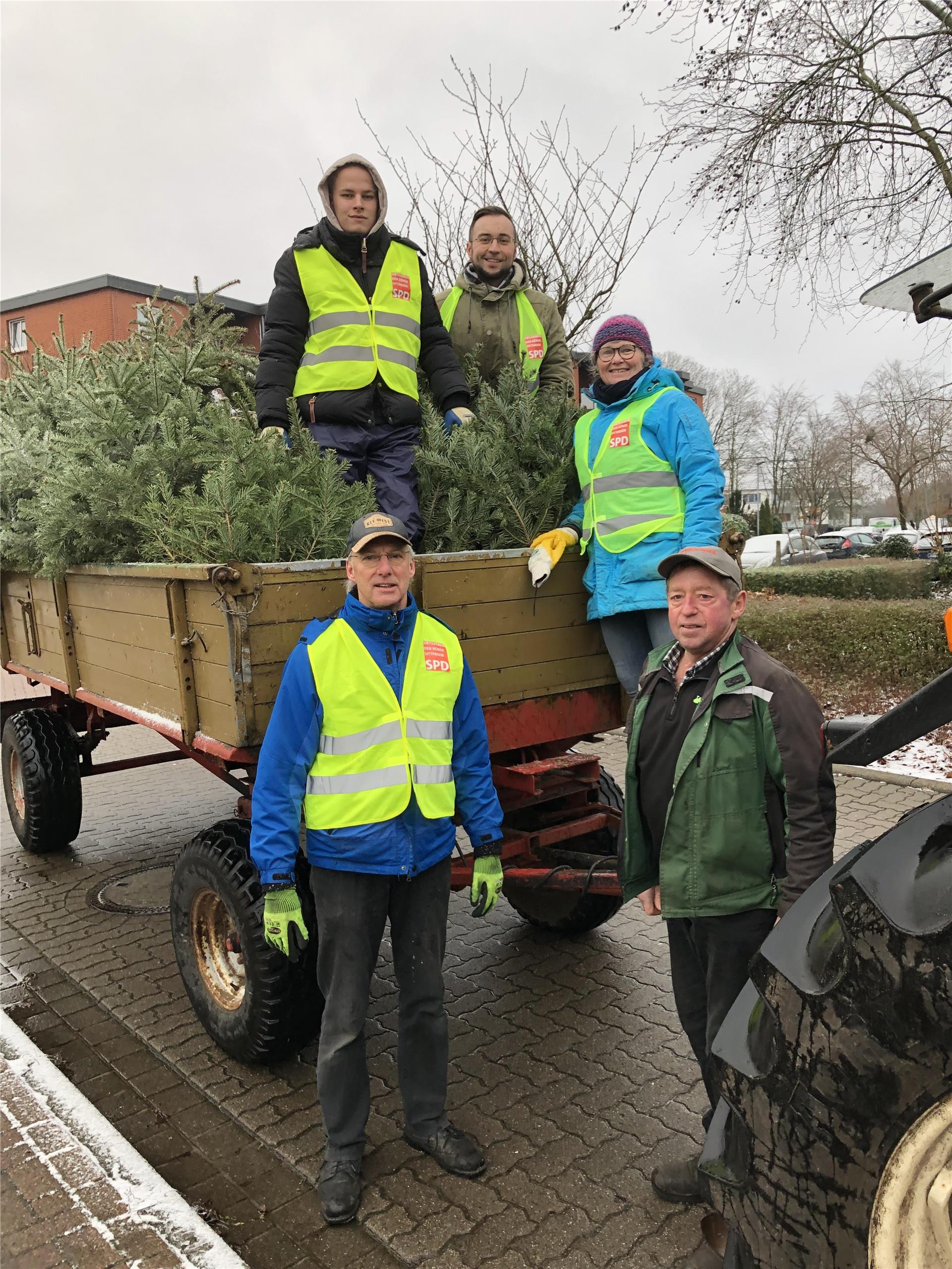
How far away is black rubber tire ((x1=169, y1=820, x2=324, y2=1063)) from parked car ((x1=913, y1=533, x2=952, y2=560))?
11.1 meters

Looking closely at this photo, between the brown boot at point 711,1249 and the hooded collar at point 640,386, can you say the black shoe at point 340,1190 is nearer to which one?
the brown boot at point 711,1249

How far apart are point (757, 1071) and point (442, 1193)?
1.45 metres

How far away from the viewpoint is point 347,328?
3.74 meters

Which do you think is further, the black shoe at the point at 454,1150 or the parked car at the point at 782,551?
the parked car at the point at 782,551

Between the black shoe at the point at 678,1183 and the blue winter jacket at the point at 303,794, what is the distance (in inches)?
42.6

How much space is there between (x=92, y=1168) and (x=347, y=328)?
304cm

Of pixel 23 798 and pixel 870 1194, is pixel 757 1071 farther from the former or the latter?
pixel 23 798

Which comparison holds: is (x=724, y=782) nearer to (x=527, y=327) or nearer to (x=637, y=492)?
(x=637, y=492)

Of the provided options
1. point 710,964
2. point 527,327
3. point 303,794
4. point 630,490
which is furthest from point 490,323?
point 710,964

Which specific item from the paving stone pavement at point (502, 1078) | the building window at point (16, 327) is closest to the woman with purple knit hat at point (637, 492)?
the paving stone pavement at point (502, 1078)

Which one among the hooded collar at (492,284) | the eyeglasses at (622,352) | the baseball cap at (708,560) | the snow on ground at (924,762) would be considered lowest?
the snow on ground at (924,762)

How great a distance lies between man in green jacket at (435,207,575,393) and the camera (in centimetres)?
429

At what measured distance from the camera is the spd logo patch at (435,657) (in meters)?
2.73

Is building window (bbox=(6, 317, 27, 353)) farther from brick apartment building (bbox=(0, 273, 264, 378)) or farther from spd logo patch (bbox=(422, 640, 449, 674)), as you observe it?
spd logo patch (bbox=(422, 640, 449, 674))
